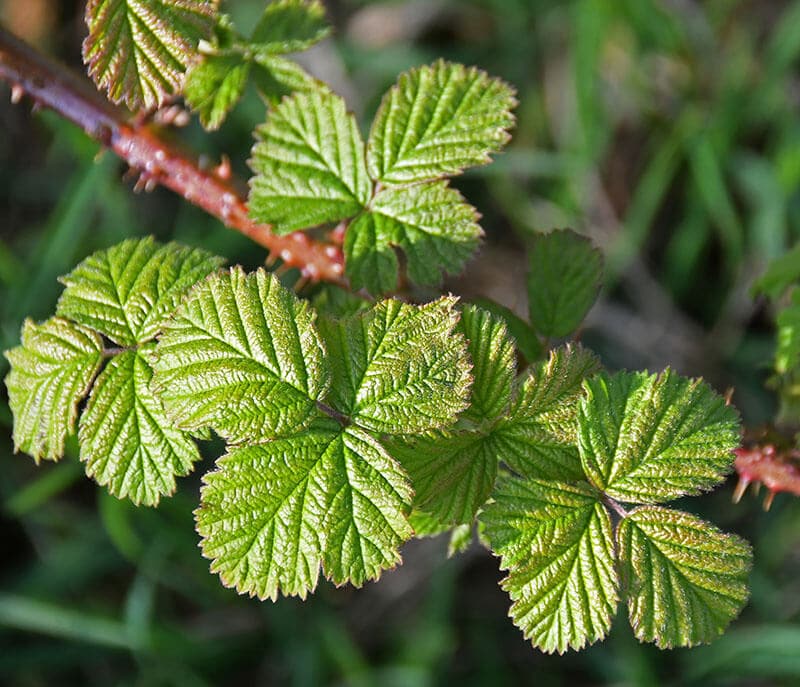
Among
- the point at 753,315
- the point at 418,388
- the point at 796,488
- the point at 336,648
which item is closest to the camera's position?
the point at 418,388

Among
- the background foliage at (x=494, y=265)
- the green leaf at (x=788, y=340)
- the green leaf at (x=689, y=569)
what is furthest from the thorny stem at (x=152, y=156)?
the background foliage at (x=494, y=265)

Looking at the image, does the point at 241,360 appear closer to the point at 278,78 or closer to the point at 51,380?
the point at 51,380

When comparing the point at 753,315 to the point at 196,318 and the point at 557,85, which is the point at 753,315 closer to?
the point at 557,85

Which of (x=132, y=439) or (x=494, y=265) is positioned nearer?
(x=132, y=439)

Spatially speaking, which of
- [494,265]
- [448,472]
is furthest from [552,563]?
[494,265]

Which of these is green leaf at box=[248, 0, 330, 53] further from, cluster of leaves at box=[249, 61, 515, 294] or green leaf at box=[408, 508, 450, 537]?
green leaf at box=[408, 508, 450, 537]

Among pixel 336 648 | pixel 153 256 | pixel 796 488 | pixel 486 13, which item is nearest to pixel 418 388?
pixel 153 256

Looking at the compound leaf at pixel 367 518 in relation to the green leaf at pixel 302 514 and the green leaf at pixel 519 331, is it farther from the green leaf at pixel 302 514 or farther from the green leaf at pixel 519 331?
the green leaf at pixel 519 331
